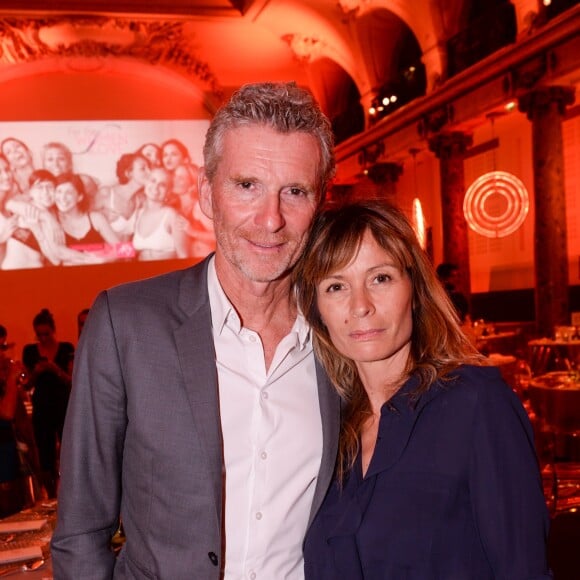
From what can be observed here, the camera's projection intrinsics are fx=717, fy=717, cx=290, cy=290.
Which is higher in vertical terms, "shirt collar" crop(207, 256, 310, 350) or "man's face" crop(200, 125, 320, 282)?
"man's face" crop(200, 125, 320, 282)

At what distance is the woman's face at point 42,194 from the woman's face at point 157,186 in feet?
4.78

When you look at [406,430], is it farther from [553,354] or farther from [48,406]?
[553,354]

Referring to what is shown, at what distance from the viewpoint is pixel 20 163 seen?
11.0 m

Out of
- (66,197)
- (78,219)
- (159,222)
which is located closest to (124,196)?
(159,222)

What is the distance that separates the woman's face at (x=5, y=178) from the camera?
10922 millimetres

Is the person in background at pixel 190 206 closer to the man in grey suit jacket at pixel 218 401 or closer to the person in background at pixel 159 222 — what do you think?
the person in background at pixel 159 222

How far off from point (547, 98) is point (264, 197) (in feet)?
25.8

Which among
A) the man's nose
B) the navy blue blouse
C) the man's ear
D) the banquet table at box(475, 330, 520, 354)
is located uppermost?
the man's ear

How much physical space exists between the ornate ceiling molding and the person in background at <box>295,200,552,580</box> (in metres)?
11.7

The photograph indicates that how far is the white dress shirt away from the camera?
1587 millimetres

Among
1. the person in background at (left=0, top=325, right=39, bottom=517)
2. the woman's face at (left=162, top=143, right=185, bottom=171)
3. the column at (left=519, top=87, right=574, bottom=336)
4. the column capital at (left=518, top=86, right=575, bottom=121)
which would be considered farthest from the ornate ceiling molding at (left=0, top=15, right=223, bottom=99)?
the person in background at (left=0, top=325, right=39, bottom=517)

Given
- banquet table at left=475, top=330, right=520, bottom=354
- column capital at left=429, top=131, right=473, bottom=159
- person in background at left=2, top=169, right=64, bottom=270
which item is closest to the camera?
banquet table at left=475, top=330, right=520, bottom=354

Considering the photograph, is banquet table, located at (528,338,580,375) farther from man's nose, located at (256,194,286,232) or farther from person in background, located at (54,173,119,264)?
person in background, located at (54,173,119,264)

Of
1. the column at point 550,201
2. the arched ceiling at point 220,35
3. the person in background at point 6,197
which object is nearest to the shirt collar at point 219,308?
the column at point 550,201
